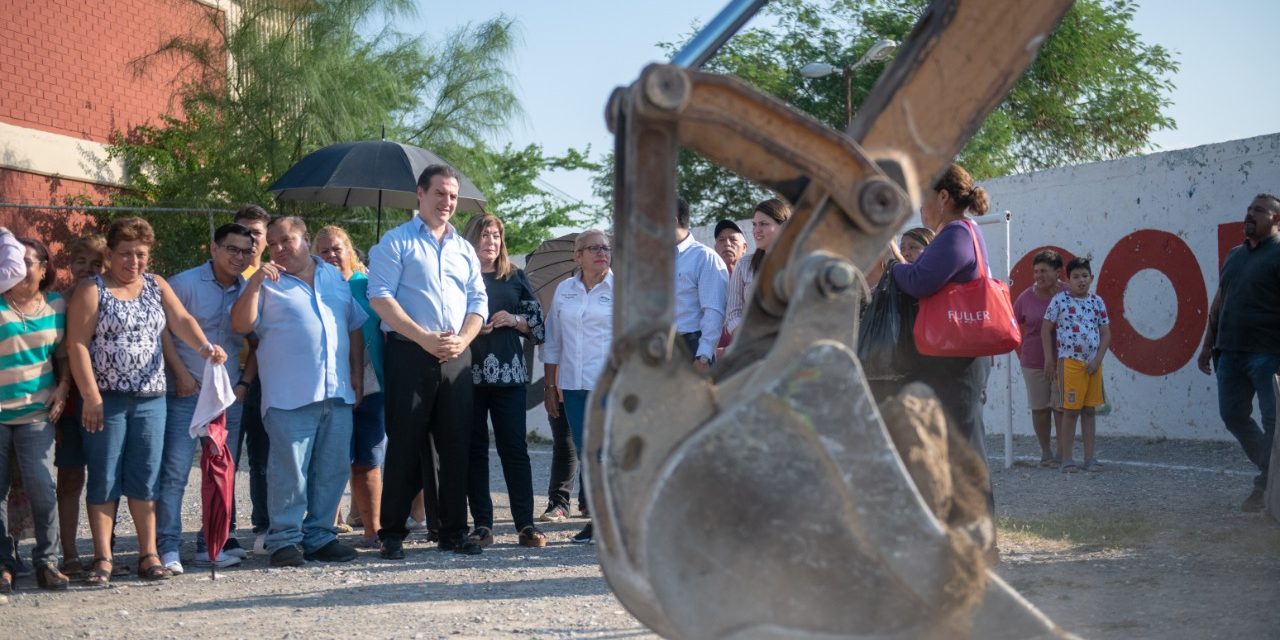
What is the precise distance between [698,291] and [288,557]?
303cm

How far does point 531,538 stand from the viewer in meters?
7.83

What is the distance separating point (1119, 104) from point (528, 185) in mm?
18795

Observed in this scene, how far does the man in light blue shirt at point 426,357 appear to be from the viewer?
296 inches

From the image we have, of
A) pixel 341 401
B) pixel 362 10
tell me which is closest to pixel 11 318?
pixel 341 401

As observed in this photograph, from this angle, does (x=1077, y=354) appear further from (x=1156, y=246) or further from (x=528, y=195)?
(x=528, y=195)

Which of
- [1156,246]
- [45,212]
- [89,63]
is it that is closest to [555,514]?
[1156,246]

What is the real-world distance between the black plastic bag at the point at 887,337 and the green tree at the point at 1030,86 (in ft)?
98.3

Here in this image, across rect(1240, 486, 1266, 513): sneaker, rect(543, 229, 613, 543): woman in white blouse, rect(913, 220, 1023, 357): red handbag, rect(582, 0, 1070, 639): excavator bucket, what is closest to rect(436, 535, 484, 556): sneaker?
rect(543, 229, 613, 543): woman in white blouse

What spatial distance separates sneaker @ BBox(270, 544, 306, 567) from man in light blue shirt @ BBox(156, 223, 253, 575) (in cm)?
26

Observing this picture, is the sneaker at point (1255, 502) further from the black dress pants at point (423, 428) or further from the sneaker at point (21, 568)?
the sneaker at point (21, 568)

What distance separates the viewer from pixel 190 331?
7258 millimetres

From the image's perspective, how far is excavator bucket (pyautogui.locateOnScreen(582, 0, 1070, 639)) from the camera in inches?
111

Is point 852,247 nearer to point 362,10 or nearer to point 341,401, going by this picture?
point 341,401

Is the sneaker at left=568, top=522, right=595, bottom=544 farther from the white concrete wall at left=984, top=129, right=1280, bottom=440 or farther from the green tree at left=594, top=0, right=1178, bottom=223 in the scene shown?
the green tree at left=594, top=0, right=1178, bottom=223
